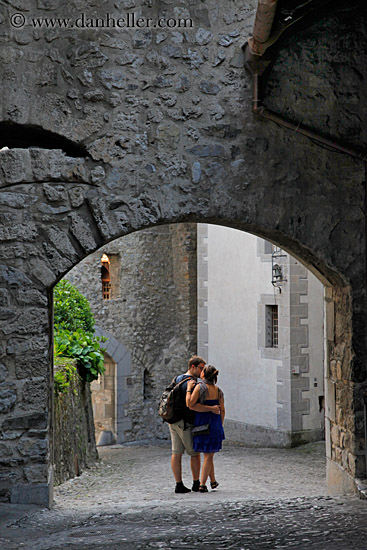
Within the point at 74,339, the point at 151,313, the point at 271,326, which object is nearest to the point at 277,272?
the point at 271,326

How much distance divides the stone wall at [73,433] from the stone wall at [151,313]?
15.3 ft

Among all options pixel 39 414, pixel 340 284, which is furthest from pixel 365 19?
pixel 39 414

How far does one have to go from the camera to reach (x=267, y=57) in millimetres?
5078

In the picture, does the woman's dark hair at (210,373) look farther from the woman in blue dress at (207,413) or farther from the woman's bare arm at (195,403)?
the woman's bare arm at (195,403)

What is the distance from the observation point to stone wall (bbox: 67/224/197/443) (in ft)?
50.8

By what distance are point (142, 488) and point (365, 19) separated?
5.42m

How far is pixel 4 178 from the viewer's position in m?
4.96

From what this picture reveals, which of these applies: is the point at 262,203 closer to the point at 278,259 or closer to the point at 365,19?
the point at 365,19

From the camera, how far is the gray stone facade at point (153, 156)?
4.94 meters

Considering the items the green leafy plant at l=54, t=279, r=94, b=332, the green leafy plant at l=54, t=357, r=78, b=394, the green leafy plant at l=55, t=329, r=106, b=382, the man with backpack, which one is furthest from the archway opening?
the man with backpack

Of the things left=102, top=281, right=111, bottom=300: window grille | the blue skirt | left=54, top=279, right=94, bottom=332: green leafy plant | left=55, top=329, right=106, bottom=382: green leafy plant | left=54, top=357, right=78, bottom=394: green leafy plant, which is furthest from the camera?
left=102, top=281, right=111, bottom=300: window grille

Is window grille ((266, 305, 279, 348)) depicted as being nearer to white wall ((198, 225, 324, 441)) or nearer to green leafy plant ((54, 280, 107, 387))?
white wall ((198, 225, 324, 441))

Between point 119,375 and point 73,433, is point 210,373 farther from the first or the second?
point 119,375

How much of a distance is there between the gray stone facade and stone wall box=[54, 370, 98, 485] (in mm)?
2565
